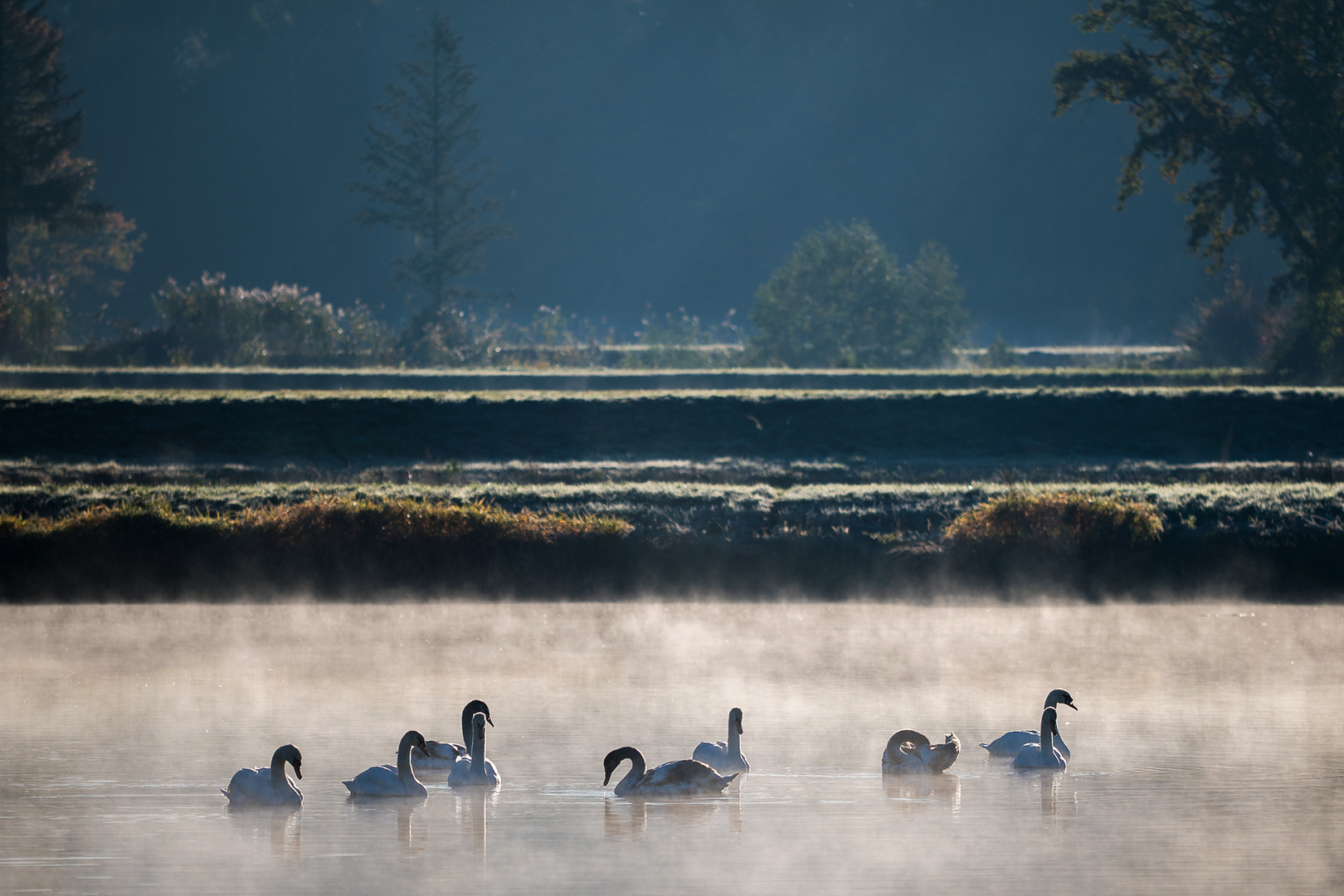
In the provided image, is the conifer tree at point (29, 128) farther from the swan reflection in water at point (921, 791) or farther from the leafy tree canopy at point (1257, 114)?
the swan reflection in water at point (921, 791)

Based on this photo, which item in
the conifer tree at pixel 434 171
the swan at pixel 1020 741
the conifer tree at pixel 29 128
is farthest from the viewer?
the conifer tree at pixel 434 171

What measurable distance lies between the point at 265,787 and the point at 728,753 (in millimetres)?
2995

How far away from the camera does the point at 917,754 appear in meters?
10.6

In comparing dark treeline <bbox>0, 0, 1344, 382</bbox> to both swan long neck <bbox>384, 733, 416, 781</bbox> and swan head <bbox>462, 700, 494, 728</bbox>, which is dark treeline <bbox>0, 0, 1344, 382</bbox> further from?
swan long neck <bbox>384, 733, 416, 781</bbox>

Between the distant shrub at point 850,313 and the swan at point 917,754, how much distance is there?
115 ft

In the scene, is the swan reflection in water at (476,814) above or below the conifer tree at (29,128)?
below

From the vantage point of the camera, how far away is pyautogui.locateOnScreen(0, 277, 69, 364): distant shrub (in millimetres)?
43906

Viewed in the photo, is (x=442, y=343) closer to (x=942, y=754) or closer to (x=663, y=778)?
(x=942, y=754)

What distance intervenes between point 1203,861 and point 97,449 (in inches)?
826

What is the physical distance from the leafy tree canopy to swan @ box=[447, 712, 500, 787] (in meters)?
31.0

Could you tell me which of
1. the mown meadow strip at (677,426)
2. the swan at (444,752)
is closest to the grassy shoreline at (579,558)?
the mown meadow strip at (677,426)

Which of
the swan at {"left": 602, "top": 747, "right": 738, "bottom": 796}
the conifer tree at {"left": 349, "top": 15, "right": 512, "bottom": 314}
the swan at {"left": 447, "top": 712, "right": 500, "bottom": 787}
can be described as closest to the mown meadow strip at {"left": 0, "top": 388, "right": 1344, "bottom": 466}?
the swan at {"left": 447, "top": 712, "right": 500, "bottom": 787}

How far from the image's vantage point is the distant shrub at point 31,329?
43.9 meters

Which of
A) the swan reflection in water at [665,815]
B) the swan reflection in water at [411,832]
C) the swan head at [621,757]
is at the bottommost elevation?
the swan reflection in water at [411,832]
